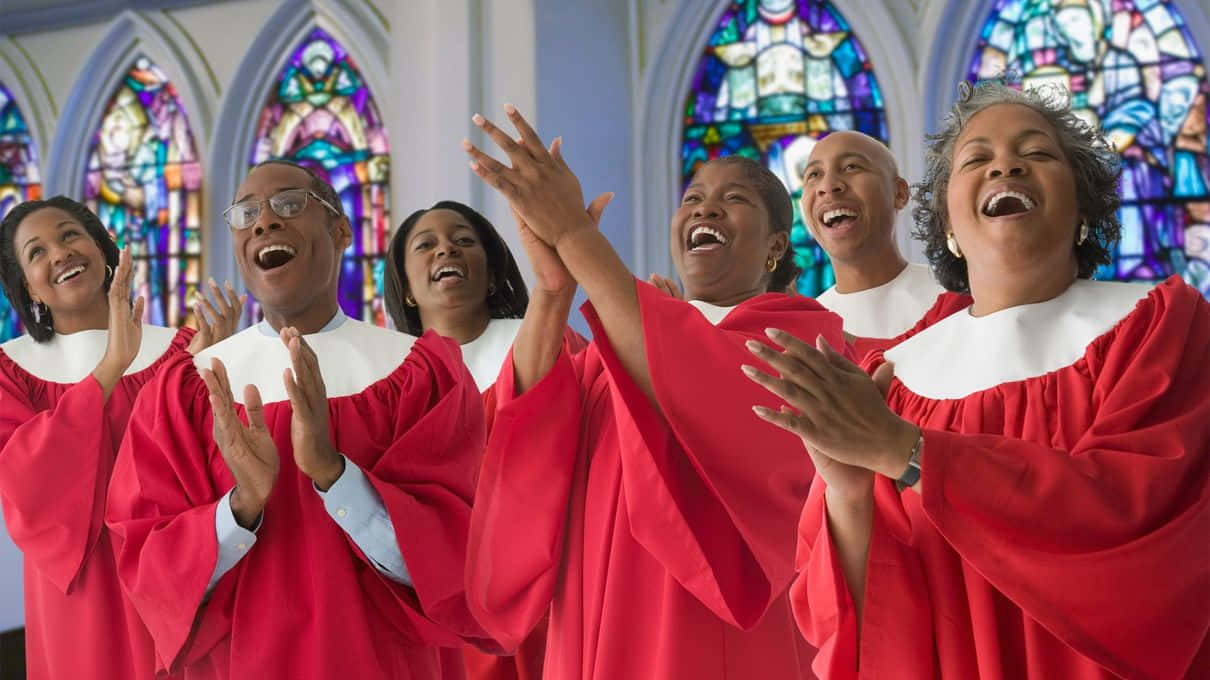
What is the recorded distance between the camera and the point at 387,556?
9.07 ft

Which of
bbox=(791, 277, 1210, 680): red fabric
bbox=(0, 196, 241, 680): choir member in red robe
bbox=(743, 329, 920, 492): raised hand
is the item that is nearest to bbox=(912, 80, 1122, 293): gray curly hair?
bbox=(791, 277, 1210, 680): red fabric

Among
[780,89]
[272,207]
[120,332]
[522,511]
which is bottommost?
[522,511]

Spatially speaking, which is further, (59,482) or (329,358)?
(59,482)

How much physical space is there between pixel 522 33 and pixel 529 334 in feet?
18.1

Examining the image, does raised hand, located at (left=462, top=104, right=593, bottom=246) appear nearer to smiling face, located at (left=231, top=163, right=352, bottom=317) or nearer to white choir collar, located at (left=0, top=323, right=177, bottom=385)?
smiling face, located at (left=231, top=163, right=352, bottom=317)

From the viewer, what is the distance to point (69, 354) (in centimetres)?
406

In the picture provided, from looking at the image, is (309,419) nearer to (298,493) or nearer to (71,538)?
(298,493)

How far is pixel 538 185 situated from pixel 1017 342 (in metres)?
0.90

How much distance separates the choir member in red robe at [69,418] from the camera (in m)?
3.65

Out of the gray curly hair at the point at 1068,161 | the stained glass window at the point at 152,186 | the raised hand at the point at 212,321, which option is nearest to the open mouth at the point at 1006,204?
the gray curly hair at the point at 1068,161

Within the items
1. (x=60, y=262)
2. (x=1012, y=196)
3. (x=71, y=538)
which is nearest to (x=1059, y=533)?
(x=1012, y=196)

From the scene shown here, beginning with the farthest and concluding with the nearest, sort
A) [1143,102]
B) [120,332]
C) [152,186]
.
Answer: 1. [152,186]
2. [1143,102]
3. [120,332]

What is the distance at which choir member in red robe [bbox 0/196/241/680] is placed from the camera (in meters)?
3.65

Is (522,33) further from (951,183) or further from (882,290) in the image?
(951,183)
